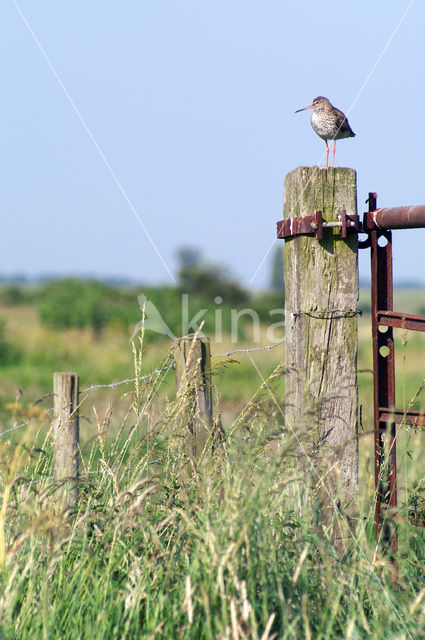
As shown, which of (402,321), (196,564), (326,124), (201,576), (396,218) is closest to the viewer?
(196,564)

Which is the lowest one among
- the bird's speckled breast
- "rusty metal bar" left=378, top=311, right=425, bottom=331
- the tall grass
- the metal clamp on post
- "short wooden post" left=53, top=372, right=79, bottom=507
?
the tall grass

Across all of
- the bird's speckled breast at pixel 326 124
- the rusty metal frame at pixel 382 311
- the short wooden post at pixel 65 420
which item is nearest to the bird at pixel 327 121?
the bird's speckled breast at pixel 326 124

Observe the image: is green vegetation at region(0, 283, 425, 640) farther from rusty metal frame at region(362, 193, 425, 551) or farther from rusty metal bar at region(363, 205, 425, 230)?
rusty metal bar at region(363, 205, 425, 230)

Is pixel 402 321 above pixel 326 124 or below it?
below

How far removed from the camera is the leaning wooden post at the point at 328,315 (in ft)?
11.6

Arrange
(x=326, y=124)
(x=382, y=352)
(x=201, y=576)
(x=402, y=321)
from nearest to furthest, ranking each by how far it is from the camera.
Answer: (x=201, y=576) < (x=402, y=321) < (x=382, y=352) < (x=326, y=124)

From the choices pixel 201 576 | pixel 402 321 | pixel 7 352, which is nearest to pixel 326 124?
pixel 402 321

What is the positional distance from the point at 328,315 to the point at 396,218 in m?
0.59

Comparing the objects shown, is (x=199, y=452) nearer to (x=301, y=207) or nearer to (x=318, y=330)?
(x=318, y=330)

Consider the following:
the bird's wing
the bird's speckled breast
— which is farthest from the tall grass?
the bird's wing

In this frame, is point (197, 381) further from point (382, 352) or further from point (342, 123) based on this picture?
point (342, 123)

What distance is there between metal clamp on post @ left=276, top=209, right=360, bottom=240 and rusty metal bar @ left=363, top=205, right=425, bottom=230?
79 mm

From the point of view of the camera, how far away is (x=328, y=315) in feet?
11.7

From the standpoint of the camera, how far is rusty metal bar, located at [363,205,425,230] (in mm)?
3396
